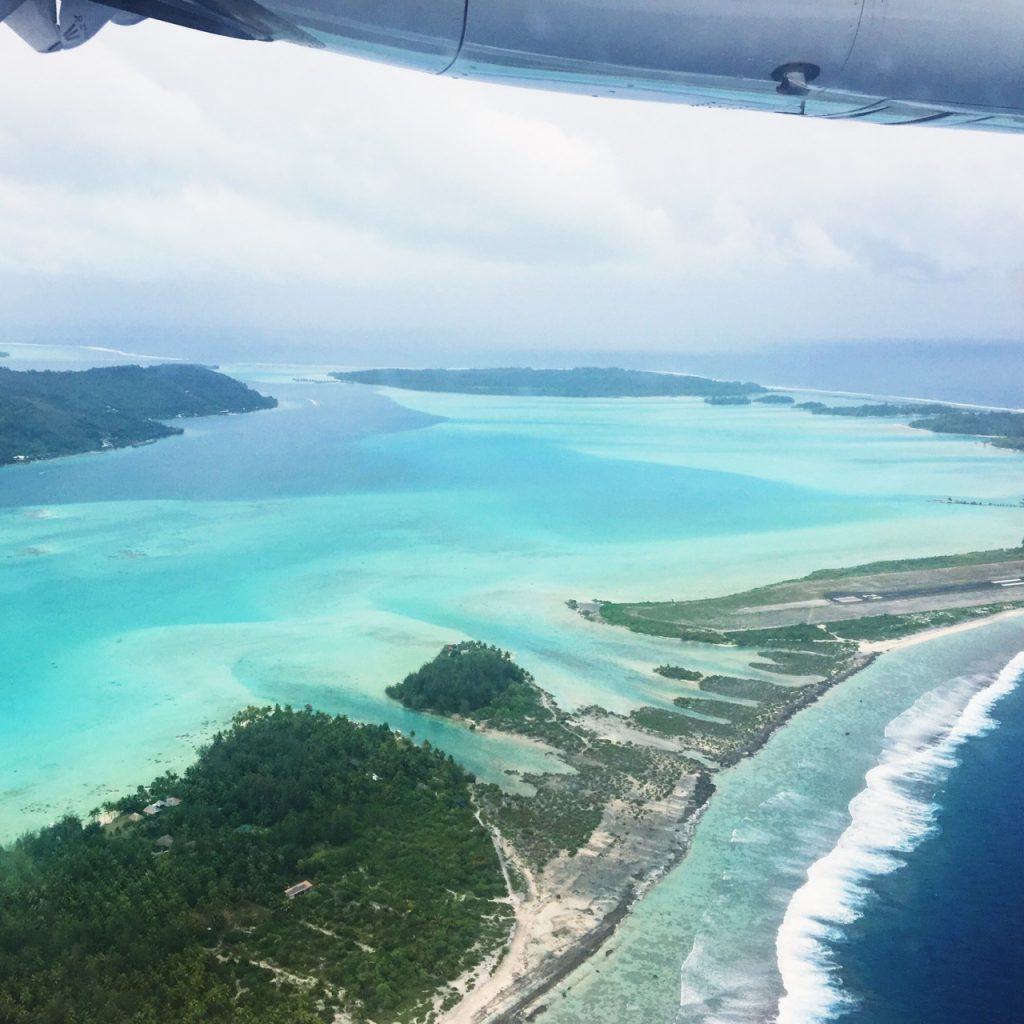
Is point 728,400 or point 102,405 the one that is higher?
point 728,400

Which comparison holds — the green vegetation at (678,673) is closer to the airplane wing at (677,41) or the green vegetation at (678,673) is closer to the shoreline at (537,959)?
the shoreline at (537,959)

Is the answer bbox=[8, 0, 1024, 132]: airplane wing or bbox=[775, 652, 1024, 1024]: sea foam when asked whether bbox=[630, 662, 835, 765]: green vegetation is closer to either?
bbox=[775, 652, 1024, 1024]: sea foam

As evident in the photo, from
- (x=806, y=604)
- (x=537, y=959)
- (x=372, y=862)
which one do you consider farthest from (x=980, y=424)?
(x=537, y=959)

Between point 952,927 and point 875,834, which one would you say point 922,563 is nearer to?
point 875,834

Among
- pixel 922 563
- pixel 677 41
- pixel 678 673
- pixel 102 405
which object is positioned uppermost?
pixel 677 41

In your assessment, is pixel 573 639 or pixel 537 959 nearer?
pixel 537 959

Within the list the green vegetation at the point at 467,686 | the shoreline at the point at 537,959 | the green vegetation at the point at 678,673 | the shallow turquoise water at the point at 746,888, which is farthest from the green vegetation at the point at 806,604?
the shoreline at the point at 537,959
